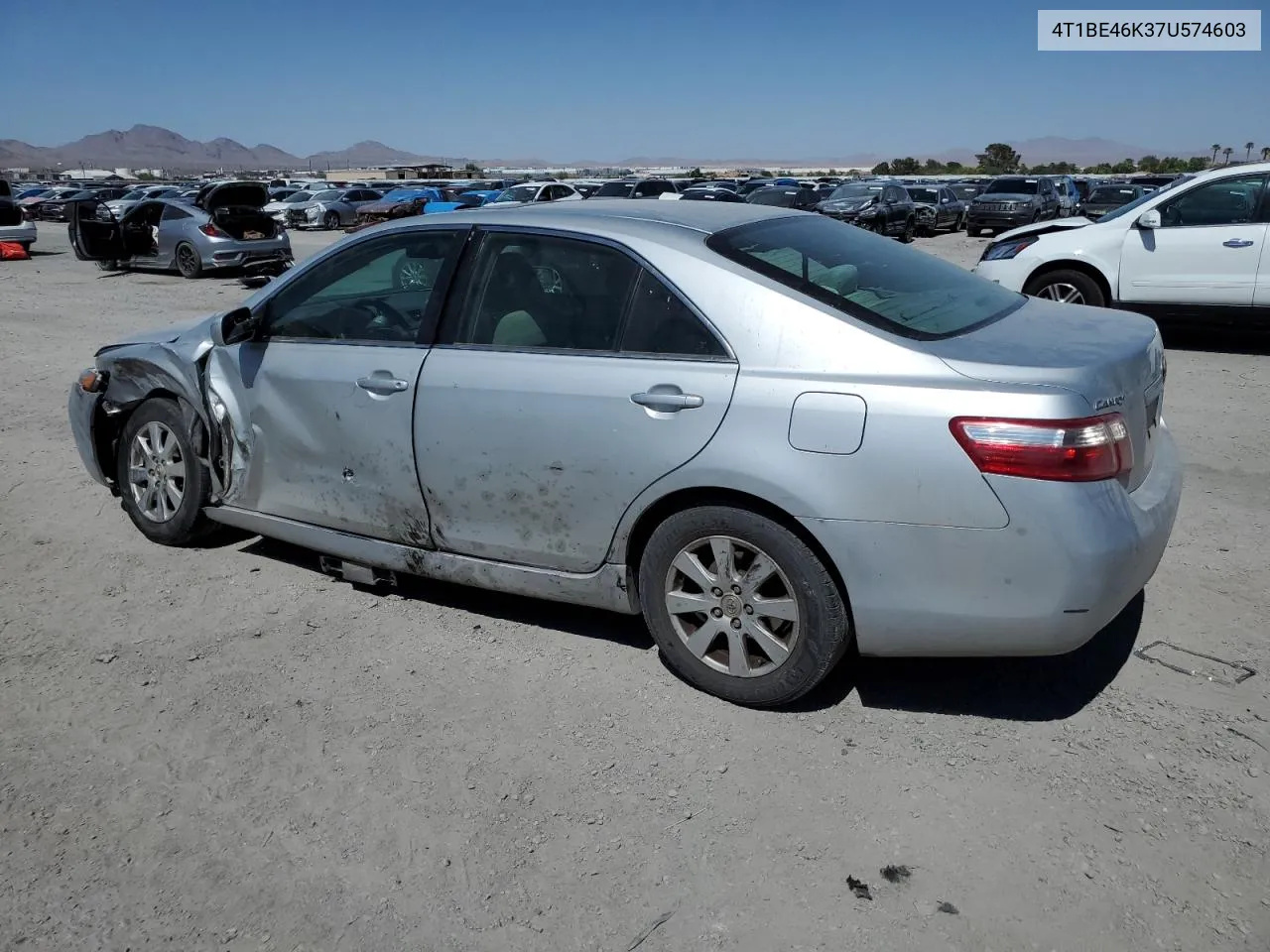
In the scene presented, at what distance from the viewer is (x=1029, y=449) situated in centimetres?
296

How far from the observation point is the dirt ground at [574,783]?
265 centimetres

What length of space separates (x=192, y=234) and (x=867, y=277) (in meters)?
17.4

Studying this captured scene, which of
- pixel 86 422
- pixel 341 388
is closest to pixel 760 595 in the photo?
pixel 341 388

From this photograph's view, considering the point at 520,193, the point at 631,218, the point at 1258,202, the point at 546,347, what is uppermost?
the point at 520,193

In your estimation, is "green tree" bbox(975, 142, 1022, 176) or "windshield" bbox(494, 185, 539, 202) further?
"green tree" bbox(975, 142, 1022, 176)

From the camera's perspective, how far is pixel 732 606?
3471 mm

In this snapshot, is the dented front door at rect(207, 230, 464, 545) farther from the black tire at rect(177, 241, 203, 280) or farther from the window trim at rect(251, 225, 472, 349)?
the black tire at rect(177, 241, 203, 280)

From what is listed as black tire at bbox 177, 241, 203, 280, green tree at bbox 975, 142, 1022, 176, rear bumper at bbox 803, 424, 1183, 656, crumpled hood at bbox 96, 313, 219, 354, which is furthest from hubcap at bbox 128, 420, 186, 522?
green tree at bbox 975, 142, 1022, 176

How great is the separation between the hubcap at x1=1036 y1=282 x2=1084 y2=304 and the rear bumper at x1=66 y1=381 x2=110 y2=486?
8347 mm

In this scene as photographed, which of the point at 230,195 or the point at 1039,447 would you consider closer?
the point at 1039,447

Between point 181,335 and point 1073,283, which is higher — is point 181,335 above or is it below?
above

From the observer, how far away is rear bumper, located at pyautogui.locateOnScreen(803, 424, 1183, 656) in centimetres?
298

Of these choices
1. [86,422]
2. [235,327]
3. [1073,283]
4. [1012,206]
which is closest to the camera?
[235,327]

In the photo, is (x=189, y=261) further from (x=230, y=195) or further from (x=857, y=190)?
(x=857, y=190)
